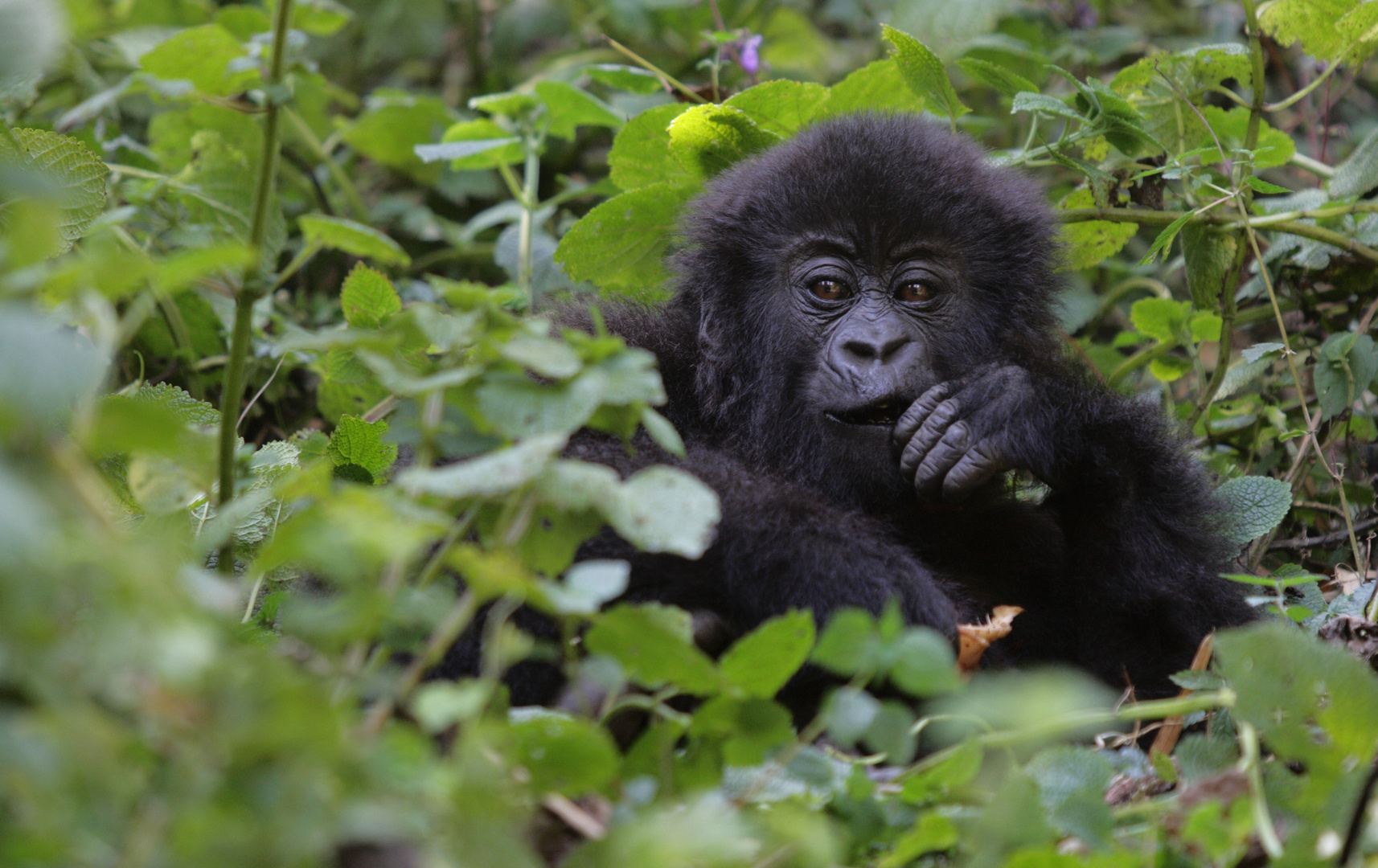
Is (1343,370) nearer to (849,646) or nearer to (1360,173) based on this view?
(1360,173)

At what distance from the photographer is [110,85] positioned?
4875mm

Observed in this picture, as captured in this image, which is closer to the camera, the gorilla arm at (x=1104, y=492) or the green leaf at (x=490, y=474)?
the green leaf at (x=490, y=474)

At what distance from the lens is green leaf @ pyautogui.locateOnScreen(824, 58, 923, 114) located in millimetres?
3414

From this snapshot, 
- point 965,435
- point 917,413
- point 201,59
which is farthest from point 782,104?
point 201,59

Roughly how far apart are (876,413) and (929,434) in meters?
0.23

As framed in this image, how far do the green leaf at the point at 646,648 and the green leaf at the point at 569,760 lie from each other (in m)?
0.10

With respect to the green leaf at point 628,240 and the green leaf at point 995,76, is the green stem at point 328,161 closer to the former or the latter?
the green leaf at point 628,240

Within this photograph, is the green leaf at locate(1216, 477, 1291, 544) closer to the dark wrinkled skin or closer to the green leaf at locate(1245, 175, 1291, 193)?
the dark wrinkled skin

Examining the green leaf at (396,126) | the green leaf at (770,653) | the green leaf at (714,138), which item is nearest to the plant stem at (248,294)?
the green leaf at (770,653)

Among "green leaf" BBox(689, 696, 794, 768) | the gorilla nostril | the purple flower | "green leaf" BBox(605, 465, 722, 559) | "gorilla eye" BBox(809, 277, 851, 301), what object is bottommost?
the gorilla nostril

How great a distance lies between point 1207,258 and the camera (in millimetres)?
3229

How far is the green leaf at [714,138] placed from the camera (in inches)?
124

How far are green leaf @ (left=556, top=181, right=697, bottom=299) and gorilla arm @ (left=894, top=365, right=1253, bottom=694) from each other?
1.07 meters

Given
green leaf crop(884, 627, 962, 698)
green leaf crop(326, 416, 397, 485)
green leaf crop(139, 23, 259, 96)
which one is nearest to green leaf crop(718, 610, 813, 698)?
green leaf crop(884, 627, 962, 698)
